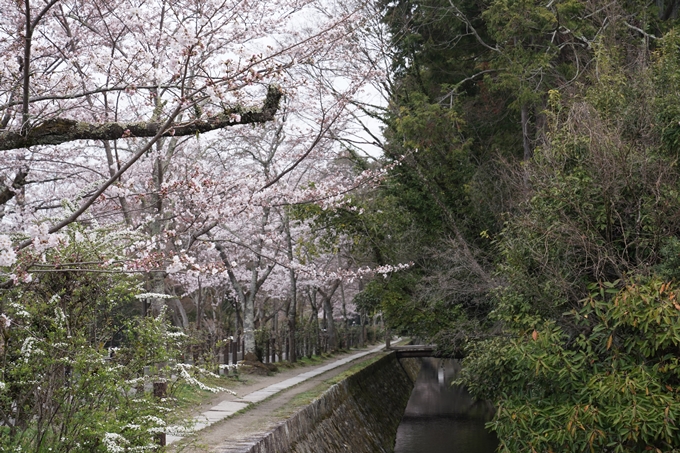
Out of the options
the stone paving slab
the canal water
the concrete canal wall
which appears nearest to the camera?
the stone paving slab

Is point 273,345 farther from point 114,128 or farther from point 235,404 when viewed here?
point 114,128

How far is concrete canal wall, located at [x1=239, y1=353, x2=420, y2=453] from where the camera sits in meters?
8.87

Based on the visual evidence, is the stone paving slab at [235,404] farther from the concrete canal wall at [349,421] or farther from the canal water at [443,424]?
the canal water at [443,424]

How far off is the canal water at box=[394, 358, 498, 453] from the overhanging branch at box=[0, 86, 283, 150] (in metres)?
11.6

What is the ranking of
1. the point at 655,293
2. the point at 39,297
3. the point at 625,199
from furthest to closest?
the point at 625,199 < the point at 655,293 < the point at 39,297

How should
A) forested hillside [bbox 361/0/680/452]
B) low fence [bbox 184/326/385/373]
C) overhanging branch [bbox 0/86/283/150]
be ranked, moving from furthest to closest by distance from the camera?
low fence [bbox 184/326/385/373] < forested hillside [bbox 361/0/680/452] < overhanging branch [bbox 0/86/283/150]

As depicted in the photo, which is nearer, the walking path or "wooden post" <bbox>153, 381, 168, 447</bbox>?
"wooden post" <bbox>153, 381, 168, 447</bbox>

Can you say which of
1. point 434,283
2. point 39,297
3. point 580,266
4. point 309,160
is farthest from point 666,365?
point 309,160

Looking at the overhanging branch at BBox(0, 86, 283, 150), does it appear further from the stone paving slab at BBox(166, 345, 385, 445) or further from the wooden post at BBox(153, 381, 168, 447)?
the stone paving slab at BBox(166, 345, 385, 445)

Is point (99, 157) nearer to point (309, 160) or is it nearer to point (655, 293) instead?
point (309, 160)

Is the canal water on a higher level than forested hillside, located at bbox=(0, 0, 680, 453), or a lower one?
lower

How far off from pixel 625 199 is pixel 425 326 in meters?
8.63

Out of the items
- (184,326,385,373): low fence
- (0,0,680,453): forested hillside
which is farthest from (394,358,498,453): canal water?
(184,326,385,373): low fence

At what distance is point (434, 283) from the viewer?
1438cm
